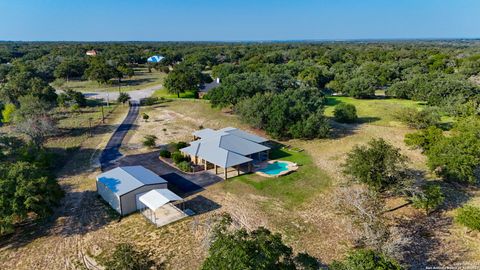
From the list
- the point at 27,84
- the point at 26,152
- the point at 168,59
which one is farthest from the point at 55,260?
the point at 168,59

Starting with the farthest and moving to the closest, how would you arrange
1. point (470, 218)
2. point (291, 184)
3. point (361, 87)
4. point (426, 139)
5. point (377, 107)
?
point (361, 87) < point (377, 107) < point (426, 139) < point (291, 184) < point (470, 218)

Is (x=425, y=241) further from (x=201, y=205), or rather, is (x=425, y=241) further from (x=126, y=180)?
(x=126, y=180)

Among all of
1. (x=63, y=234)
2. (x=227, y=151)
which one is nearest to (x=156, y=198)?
(x=63, y=234)

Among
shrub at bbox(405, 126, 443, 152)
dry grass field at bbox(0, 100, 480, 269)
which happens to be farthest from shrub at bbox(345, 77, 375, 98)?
shrub at bbox(405, 126, 443, 152)

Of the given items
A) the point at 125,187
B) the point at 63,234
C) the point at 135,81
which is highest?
the point at 135,81

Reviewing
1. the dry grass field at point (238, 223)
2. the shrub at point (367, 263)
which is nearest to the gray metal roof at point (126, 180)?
the dry grass field at point (238, 223)

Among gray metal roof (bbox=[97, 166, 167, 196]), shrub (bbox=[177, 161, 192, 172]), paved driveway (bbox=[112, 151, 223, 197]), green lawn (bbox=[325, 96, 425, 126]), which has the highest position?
green lawn (bbox=[325, 96, 425, 126])

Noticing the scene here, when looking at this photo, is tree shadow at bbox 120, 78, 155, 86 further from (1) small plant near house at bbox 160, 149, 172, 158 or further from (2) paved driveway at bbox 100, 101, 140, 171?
(1) small plant near house at bbox 160, 149, 172, 158

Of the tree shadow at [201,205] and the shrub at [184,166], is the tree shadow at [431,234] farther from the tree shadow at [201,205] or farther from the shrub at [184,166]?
the shrub at [184,166]
